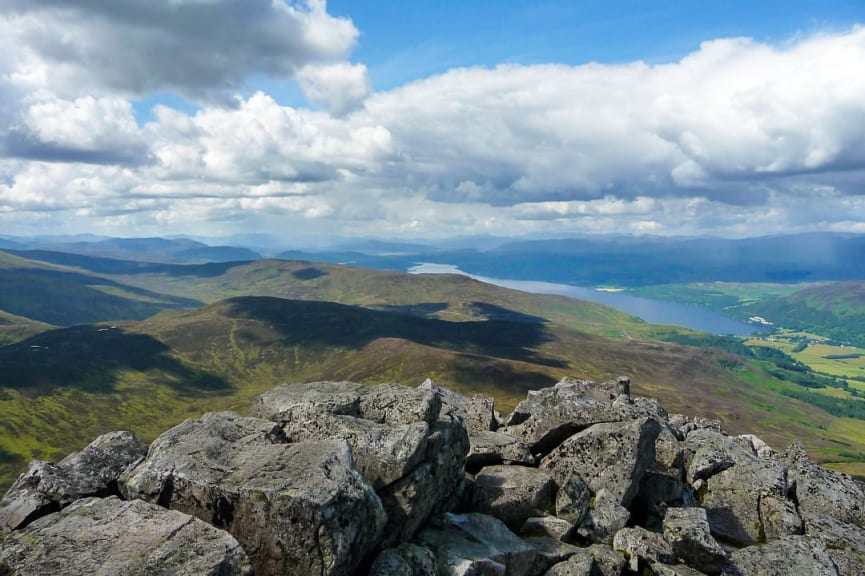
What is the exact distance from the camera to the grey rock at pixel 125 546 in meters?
14.1

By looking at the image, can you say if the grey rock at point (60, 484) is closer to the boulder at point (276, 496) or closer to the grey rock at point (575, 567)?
the boulder at point (276, 496)

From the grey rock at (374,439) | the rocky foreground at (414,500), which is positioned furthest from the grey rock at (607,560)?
the grey rock at (374,439)

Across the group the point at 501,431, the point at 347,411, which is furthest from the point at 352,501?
the point at 501,431

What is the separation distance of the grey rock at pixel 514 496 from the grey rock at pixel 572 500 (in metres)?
0.70

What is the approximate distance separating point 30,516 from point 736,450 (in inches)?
1349

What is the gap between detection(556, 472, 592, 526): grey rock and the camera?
22594 millimetres

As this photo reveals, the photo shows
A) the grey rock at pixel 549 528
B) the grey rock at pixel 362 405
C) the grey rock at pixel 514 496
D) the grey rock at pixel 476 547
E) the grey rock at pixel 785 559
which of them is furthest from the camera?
the grey rock at pixel 362 405

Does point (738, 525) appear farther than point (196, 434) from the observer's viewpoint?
Yes

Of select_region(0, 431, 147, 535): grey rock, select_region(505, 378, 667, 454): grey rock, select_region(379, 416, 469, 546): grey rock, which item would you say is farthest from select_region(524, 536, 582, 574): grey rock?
select_region(0, 431, 147, 535): grey rock

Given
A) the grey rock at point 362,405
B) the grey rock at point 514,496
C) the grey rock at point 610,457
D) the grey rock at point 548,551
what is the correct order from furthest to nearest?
the grey rock at point 610,457, the grey rock at point 362,405, the grey rock at point 514,496, the grey rock at point 548,551

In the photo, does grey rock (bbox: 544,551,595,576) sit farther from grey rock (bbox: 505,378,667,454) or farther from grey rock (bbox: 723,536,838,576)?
grey rock (bbox: 505,378,667,454)

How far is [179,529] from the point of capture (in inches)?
607

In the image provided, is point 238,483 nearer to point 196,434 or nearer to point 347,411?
point 196,434

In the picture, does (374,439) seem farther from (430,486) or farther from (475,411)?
(475,411)
